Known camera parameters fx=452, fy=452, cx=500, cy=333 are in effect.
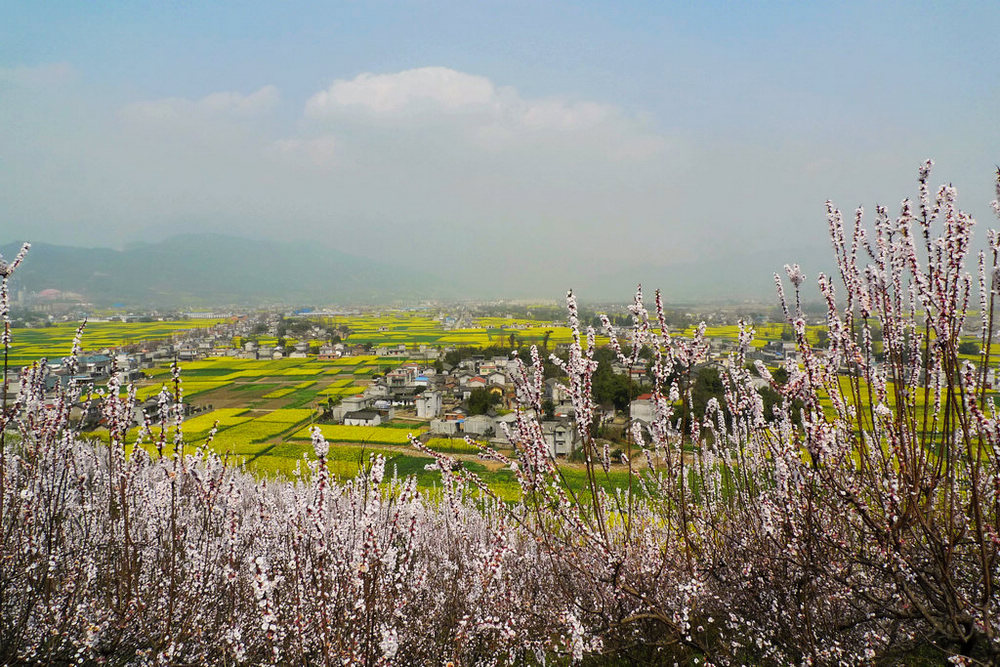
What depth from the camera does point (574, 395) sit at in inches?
113

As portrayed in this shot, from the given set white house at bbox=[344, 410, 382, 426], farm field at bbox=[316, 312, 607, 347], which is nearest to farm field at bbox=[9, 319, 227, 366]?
white house at bbox=[344, 410, 382, 426]

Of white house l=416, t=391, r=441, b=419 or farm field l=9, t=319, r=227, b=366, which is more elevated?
farm field l=9, t=319, r=227, b=366

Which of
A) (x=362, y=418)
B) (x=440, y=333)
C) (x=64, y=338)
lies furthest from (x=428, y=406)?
(x=440, y=333)

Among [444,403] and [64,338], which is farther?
[64,338]

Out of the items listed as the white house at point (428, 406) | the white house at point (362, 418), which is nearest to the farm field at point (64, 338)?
the white house at point (362, 418)

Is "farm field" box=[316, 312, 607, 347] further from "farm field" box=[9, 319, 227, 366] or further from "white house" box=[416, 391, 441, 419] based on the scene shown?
"farm field" box=[9, 319, 227, 366]

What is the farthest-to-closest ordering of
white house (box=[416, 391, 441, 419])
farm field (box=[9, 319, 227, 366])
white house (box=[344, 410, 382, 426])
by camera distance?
farm field (box=[9, 319, 227, 366])
white house (box=[416, 391, 441, 419])
white house (box=[344, 410, 382, 426])

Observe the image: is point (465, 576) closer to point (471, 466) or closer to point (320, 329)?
point (471, 466)

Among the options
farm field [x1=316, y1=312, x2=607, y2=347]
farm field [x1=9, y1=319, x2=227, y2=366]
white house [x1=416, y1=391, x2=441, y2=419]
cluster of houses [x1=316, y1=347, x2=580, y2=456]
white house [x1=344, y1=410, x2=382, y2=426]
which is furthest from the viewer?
farm field [x1=316, y1=312, x2=607, y2=347]

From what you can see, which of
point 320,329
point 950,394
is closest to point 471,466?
point 950,394

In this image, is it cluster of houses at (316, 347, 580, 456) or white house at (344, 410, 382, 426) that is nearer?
cluster of houses at (316, 347, 580, 456)

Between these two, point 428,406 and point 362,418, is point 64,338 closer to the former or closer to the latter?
point 362,418

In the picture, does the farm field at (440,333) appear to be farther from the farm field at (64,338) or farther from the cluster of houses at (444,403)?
the farm field at (64,338)

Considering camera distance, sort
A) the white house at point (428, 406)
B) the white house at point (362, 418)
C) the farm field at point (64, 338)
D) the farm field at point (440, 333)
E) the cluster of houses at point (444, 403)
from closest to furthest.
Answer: the cluster of houses at point (444, 403)
the white house at point (362, 418)
the white house at point (428, 406)
the farm field at point (64, 338)
the farm field at point (440, 333)
